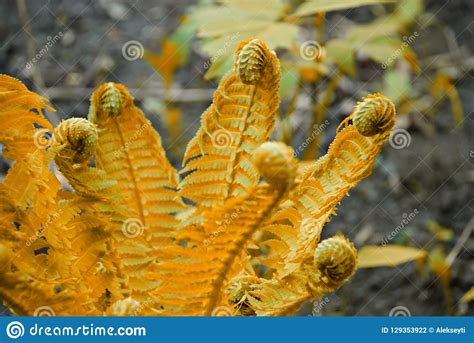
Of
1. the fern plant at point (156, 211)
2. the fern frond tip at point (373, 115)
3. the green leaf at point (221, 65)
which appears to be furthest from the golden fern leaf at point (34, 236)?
the green leaf at point (221, 65)

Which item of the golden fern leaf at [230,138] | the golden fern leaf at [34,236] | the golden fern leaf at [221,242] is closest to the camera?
the golden fern leaf at [221,242]

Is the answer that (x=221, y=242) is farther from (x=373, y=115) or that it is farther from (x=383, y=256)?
(x=383, y=256)

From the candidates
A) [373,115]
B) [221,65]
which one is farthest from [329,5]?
[373,115]

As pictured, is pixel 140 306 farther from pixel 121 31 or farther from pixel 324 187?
pixel 121 31

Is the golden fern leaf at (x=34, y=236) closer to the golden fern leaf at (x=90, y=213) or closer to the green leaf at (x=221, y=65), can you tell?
the golden fern leaf at (x=90, y=213)

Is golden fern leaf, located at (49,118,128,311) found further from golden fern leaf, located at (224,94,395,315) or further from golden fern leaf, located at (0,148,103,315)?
golden fern leaf, located at (224,94,395,315)

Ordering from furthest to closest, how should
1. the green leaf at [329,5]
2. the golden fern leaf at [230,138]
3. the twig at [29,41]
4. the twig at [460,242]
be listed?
the twig at [29,41] → the twig at [460,242] → the green leaf at [329,5] → the golden fern leaf at [230,138]

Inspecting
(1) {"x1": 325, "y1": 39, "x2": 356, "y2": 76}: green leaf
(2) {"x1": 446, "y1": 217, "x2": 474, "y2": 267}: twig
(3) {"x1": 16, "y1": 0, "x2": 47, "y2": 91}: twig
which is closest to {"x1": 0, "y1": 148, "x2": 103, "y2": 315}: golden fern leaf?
(1) {"x1": 325, "y1": 39, "x2": 356, "y2": 76}: green leaf
